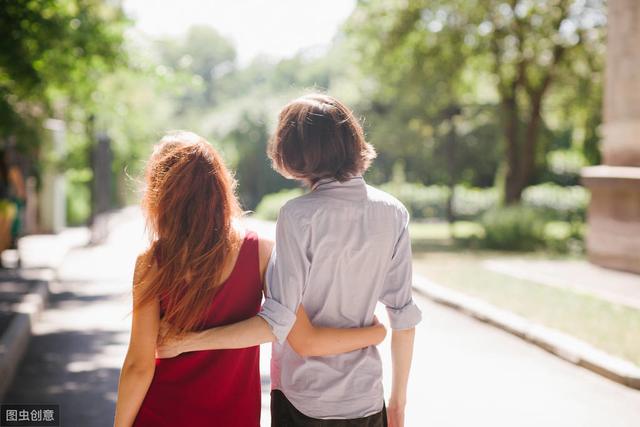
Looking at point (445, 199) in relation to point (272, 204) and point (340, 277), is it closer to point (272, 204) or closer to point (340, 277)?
point (272, 204)

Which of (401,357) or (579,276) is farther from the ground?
(401,357)

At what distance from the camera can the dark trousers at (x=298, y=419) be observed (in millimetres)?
2561

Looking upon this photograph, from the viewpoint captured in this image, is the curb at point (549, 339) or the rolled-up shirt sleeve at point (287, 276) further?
the curb at point (549, 339)

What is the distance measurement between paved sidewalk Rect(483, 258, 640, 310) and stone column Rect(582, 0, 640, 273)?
40 centimetres

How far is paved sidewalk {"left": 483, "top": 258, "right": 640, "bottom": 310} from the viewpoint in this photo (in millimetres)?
11742

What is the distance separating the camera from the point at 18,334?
27.0ft

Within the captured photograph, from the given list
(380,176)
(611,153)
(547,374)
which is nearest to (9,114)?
(547,374)

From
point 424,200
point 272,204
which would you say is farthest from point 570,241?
point 272,204

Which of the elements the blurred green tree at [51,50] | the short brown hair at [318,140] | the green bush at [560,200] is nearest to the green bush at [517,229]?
the green bush at [560,200]

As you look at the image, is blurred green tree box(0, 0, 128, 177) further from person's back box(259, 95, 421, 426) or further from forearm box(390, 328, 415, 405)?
forearm box(390, 328, 415, 405)

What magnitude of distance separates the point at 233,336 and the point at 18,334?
6.43m

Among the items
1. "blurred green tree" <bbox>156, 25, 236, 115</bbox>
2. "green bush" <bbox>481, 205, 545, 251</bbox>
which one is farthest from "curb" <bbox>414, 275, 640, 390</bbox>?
"blurred green tree" <bbox>156, 25, 236, 115</bbox>

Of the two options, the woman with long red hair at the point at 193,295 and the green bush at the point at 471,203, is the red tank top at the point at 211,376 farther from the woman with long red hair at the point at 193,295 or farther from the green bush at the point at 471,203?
the green bush at the point at 471,203

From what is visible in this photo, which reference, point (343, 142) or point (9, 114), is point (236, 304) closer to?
point (343, 142)
